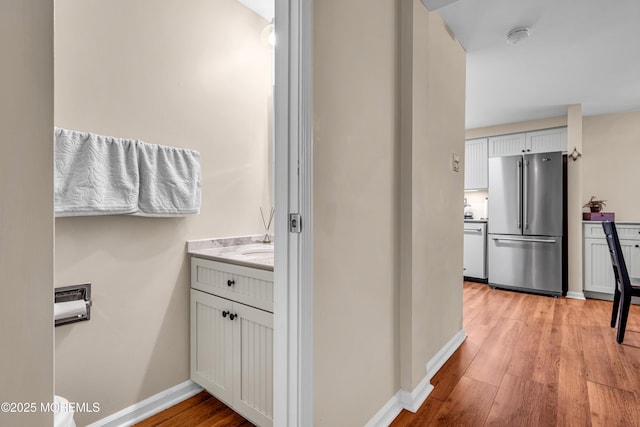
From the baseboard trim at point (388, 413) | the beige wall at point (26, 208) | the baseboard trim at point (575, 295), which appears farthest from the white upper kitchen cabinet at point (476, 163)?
the beige wall at point (26, 208)

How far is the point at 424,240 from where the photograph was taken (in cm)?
179

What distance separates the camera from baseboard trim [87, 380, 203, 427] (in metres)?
1.56

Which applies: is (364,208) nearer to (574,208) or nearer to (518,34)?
(518,34)

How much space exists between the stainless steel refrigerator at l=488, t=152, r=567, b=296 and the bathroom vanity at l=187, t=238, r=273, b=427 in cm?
361

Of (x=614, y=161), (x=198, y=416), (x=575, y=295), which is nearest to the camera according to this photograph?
(x=198, y=416)

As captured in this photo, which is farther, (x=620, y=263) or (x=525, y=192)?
(x=525, y=192)

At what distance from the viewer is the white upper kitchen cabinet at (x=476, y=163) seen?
4.95 m

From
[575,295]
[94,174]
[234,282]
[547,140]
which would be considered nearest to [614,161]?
[547,140]

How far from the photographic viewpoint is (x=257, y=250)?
80.8 inches

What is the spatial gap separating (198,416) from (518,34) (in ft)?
10.7

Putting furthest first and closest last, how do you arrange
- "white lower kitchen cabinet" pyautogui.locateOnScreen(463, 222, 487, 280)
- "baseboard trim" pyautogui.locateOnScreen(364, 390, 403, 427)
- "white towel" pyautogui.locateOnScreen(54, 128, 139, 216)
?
"white lower kitchen cabinet" pyautogui.locateOnScreen(463, 222, 487, 280) → "baseboard trim" pyautogui.locateOnScreen(364, 390, 403, 427) → "white towel" pyautogui.locateOnScreen(54, 128, 139, 216)

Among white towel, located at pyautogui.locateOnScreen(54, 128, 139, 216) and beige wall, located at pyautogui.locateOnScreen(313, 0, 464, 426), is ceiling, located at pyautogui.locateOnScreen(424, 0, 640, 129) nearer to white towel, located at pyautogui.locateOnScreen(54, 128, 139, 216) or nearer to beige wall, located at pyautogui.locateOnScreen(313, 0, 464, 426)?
beige wall, located at pyautogui.locateOnScreen(313, 0, 464, 426)

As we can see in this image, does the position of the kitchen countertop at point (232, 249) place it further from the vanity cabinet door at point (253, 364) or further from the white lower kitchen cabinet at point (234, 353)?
→ the vanity cabinet door at point (253, 364)

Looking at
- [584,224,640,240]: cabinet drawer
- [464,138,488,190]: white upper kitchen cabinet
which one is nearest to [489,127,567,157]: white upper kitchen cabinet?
[464,138,488,190]: white upper kitchen cabinet
